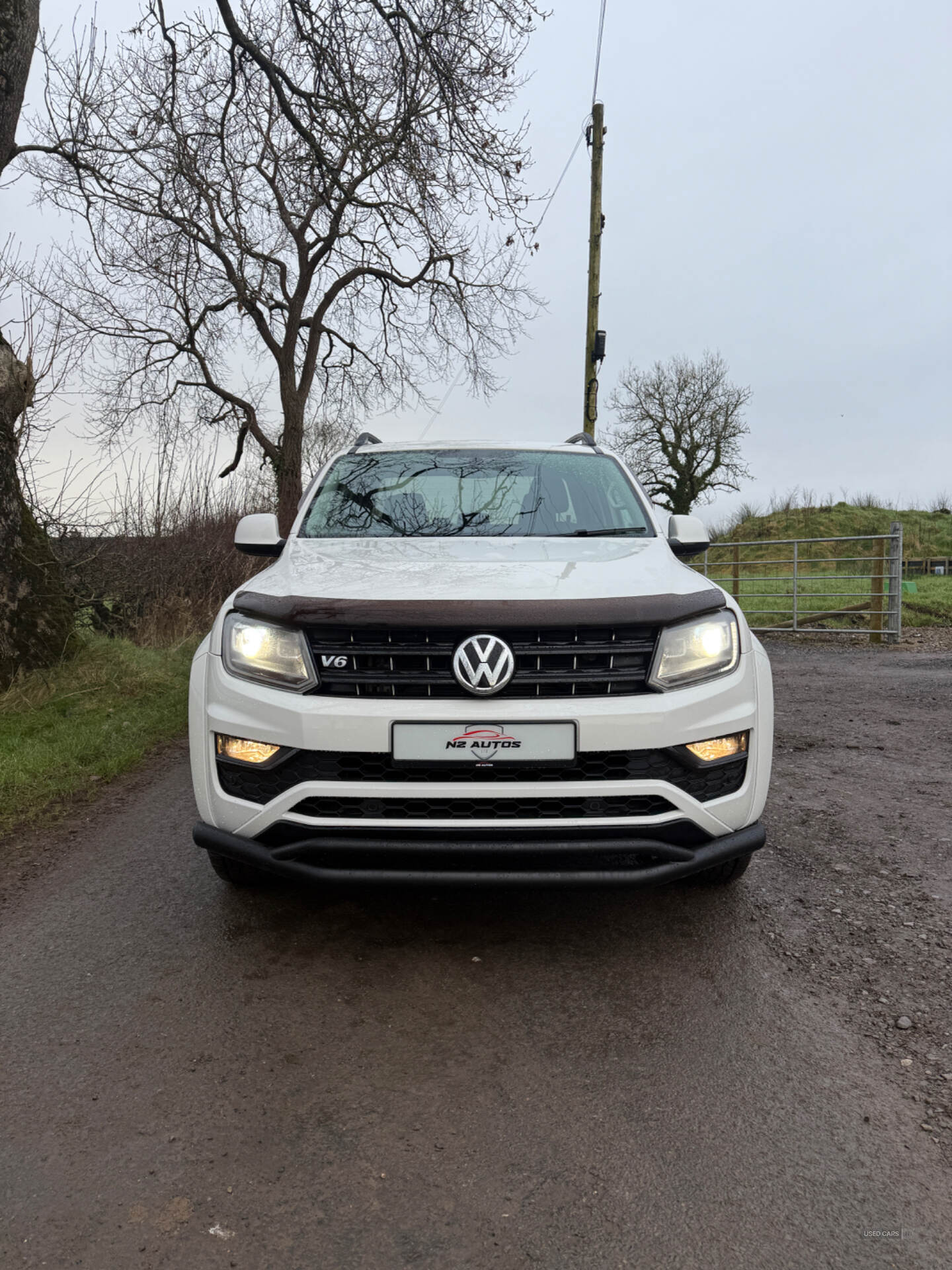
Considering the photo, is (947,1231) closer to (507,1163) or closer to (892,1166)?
(892,1166)

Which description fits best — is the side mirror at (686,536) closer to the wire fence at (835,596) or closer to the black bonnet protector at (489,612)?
the black bonnet protector at (489,612)

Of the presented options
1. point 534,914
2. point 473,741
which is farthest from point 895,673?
point 473,741

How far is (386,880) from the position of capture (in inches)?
95.3

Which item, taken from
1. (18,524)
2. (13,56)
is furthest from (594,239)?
(18,524)

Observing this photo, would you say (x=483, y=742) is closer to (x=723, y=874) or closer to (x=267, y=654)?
(x=267, y=654)

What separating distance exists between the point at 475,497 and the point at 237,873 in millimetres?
1984

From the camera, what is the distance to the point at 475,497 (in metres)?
3.94

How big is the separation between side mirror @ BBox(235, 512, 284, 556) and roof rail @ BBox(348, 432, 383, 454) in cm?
101

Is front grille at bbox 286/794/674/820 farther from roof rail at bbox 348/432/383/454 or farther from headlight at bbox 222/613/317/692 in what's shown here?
roof rail at bbox 348/432/383/454

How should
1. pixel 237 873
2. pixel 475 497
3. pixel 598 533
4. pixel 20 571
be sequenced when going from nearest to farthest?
1. pixel 237 873
2. pixel 598 533
3. pixel 475 497
4. pixel 20 571

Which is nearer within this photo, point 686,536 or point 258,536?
point 258,536

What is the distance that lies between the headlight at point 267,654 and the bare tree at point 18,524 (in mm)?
4404

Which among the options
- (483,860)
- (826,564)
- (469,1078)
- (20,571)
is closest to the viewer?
(469,1078)

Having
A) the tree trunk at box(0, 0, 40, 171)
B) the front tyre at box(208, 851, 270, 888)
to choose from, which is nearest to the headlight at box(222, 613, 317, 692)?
the front tyre at box(208, 851, 270, 888)
